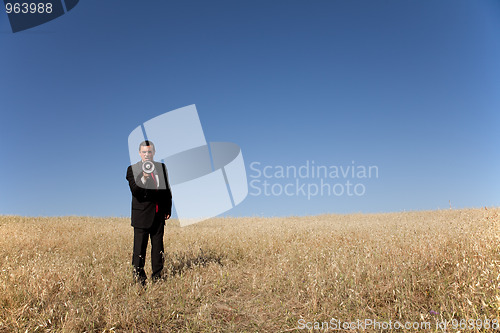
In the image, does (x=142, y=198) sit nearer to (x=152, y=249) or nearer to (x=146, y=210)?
(x=146, y=210)

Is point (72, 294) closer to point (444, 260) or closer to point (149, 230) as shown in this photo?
point (149, 230)

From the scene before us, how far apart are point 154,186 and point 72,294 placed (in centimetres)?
217

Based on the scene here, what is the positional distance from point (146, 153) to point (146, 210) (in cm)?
109

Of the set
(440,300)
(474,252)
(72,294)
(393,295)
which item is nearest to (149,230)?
(72,294)

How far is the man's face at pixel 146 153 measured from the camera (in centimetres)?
568

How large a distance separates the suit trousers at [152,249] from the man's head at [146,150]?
1.14m

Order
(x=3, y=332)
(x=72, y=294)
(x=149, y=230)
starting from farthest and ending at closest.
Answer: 1. (x=149, y=230)
2. (x=72, y=294)
3. (x=3, y=332)

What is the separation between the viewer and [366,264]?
17.0ft

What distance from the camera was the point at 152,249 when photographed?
18.7 ft

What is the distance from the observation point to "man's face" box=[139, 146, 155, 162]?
568 cm

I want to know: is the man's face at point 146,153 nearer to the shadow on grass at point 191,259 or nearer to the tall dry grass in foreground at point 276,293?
the tall dry grass in foreground at point 276,293

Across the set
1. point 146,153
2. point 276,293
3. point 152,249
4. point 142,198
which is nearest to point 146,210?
point 142,198

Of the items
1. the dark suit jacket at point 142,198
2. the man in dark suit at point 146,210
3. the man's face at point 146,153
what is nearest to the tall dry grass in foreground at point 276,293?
the man in dark suit at point 146,210

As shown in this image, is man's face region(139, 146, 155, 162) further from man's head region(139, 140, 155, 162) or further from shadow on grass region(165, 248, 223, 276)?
shadow on grass region(165, 248, 223, 276)
